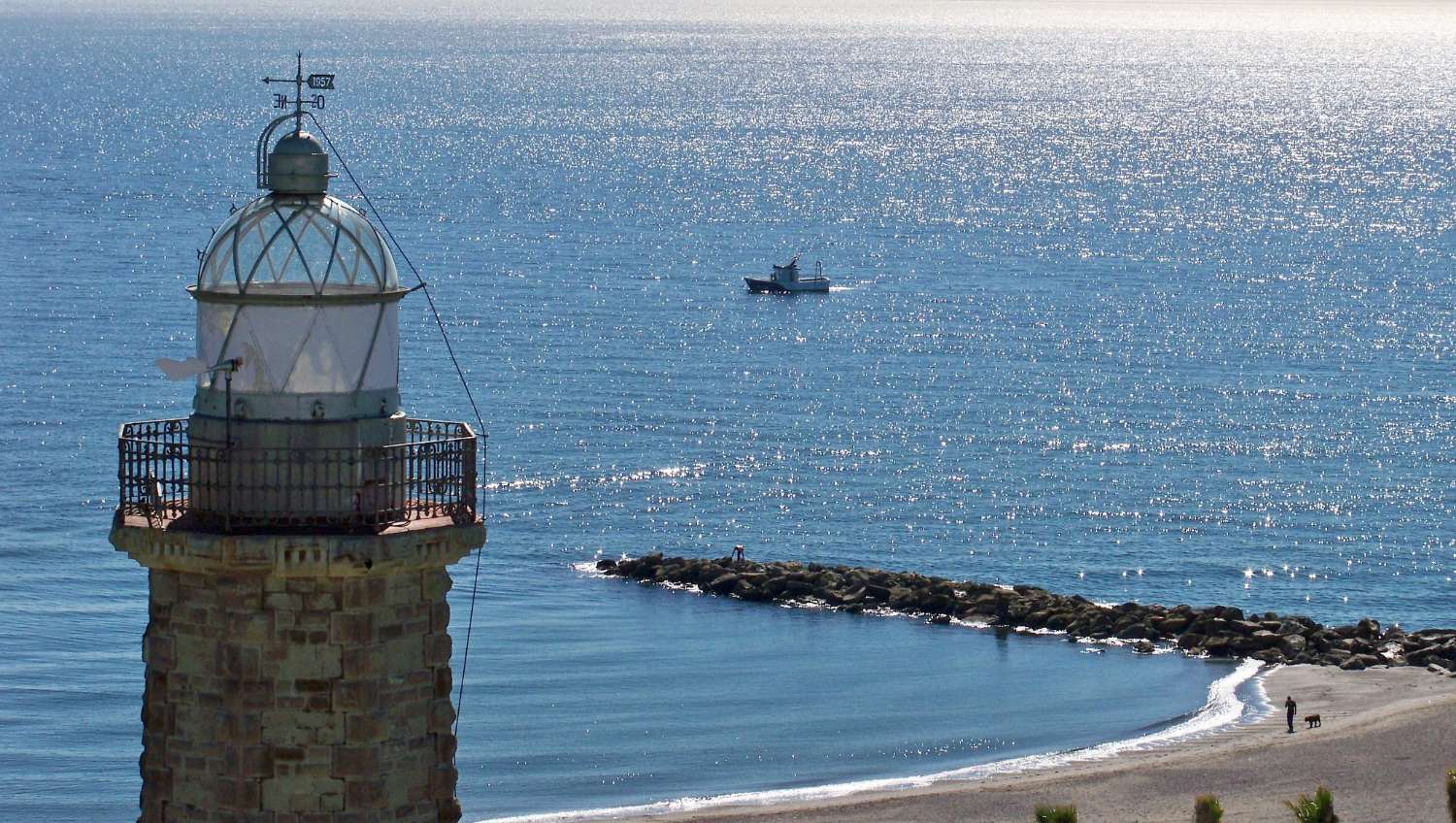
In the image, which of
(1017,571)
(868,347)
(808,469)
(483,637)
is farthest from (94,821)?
(868,347)

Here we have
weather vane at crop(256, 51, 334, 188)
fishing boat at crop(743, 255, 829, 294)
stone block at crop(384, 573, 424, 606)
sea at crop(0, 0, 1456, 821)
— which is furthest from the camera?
fishing boat at crop(743, 255, 829, 294)

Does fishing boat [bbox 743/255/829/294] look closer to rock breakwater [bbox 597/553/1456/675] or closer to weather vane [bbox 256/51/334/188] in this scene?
rock breakwater [bbox 597/553/1456/675]

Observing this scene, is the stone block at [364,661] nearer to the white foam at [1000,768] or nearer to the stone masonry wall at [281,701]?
the stone masonry wall at [281,701]

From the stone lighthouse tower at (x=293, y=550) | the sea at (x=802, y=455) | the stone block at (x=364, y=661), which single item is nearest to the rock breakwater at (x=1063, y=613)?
the sea at (x=802, y=455)

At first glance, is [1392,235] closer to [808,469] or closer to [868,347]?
[868,347]

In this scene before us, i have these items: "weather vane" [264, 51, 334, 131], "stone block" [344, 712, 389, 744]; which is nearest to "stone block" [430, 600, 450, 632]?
"stone block" [344, 712, 389, 744]

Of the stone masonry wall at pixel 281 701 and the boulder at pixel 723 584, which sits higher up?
the stone masonry wall at pixel 281 701
